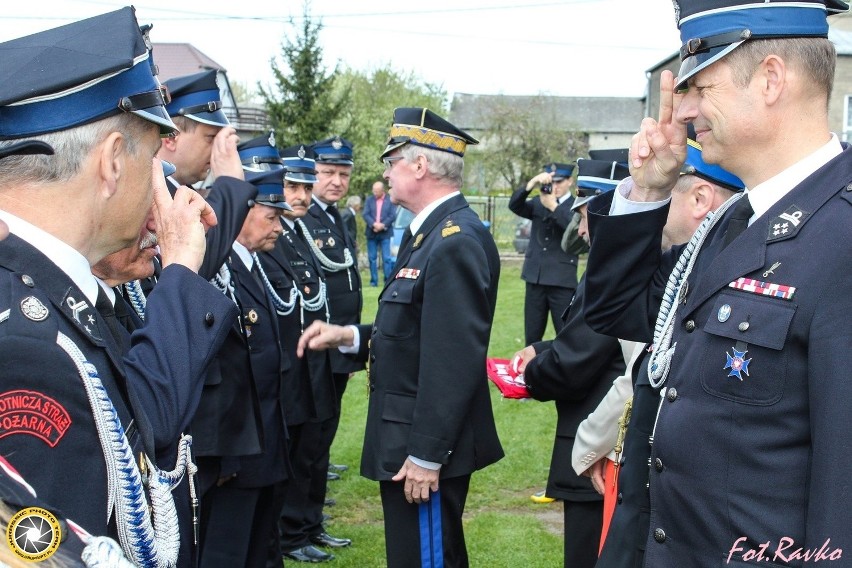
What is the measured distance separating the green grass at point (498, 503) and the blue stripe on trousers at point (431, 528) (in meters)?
1.48

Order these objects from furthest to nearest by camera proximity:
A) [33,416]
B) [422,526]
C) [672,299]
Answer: [422,526], [672,299], [33,416]

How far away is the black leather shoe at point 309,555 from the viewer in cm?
557

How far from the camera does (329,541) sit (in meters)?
5.75

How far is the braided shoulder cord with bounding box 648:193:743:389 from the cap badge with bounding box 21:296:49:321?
1.54 meters

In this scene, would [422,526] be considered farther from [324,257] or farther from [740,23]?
[324,257]

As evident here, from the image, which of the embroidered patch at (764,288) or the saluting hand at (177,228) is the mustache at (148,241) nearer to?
the saluting hand at (177,228)

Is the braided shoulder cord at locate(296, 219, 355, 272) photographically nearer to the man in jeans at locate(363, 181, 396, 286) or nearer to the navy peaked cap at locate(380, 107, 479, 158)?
the navy peaked cap at locate(380, 107, 479, 158)

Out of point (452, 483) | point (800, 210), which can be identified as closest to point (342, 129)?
point (452, 483)

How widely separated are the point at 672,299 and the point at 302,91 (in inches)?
1035

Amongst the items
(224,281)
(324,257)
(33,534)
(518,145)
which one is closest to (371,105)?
(518,145)

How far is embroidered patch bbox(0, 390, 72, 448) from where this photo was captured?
1.58 metres

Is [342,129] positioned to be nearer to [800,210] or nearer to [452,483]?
[452,483]

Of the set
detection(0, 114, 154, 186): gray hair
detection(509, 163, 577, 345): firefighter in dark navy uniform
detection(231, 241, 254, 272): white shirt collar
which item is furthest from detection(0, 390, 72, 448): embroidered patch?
detection(509, 163, 577, 345): firefighter in dark navy uniform

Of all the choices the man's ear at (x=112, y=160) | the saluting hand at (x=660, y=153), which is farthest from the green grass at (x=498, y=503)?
the man's ear at (x=112, y=160)
